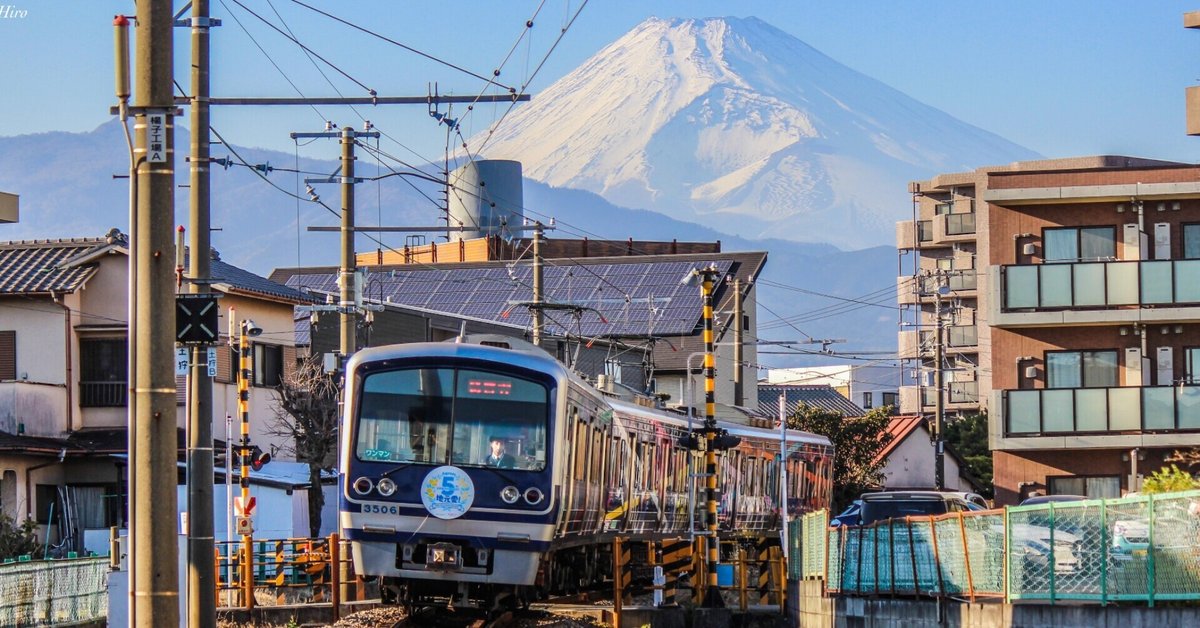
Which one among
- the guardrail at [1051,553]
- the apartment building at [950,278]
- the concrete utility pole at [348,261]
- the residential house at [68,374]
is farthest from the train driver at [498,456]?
the apartment building at [950,278]

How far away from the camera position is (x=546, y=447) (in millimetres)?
16062

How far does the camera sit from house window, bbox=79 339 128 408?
101 ft

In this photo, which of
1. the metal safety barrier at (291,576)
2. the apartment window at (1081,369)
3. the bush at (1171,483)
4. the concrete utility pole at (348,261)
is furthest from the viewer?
the apartment window at (1081,369)

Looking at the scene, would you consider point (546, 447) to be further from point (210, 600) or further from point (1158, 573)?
point (1158, 573)

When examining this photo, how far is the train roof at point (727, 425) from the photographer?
21.0m

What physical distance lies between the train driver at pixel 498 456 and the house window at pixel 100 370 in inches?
642

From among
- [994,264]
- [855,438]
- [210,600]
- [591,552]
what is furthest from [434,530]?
[855,438]

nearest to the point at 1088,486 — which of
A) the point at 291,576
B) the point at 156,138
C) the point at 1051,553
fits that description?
the point at 291,576

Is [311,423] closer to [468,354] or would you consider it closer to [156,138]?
[468,354]

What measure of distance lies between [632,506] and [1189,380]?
1489 centimetres

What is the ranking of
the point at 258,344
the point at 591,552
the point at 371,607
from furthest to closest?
1. the point at 258,344
2. the point at 591,552
3. the point at 371,607

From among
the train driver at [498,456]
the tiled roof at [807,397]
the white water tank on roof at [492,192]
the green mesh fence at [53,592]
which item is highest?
the white water tank on roof at [492,192]

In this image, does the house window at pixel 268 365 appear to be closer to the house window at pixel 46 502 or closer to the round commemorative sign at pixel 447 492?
the house window at pixel 46 502

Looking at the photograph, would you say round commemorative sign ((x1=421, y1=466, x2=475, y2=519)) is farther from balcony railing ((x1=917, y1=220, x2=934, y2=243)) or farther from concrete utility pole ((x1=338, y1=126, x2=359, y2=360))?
balcony railing ((x1=917, y1=220, x2=934, y2=243))
